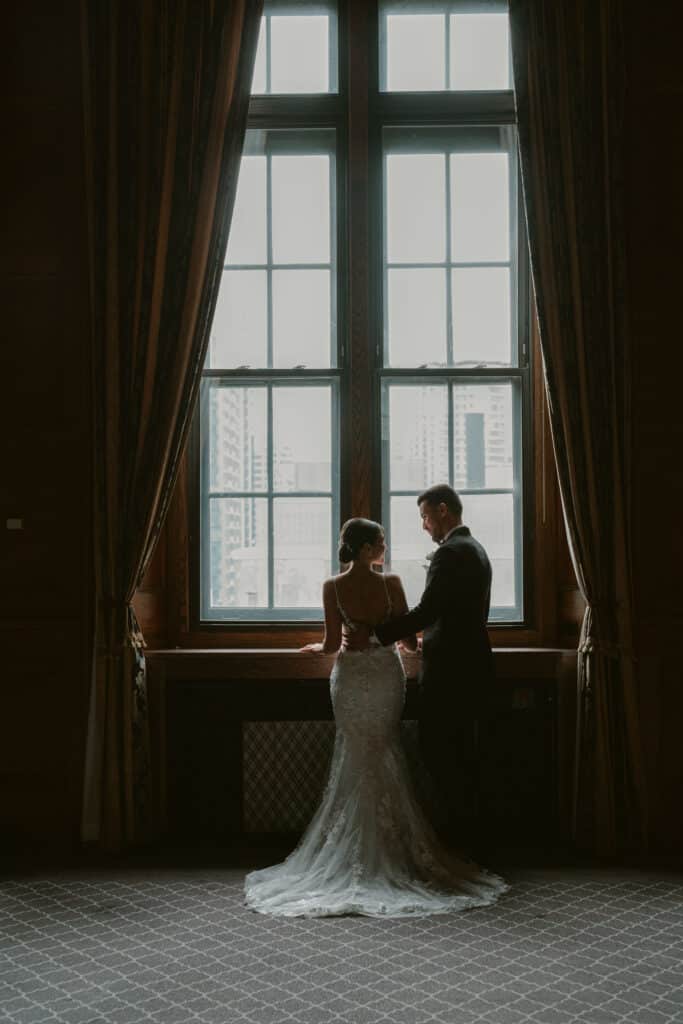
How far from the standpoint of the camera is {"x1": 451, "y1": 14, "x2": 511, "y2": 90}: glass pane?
5.01m

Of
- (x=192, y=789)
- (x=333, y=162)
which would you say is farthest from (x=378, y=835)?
(x=333, y=162)

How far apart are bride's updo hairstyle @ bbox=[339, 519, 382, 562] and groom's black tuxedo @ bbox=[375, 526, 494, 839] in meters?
0.26

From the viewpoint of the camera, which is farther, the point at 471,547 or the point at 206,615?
the point at 206,615

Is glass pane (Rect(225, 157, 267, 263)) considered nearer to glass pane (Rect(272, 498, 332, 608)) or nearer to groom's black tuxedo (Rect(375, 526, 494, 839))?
glass pane (Rect(272, 498, 332, 608))

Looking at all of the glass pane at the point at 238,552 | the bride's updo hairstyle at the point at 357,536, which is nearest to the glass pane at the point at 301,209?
the glass pane at the point at 238,552

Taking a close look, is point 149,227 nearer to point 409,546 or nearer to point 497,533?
point 409,546

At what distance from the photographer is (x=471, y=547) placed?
4188 mm

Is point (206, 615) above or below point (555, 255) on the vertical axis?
below

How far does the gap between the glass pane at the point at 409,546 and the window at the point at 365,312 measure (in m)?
Result: 0.01

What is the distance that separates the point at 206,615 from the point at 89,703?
0.68m

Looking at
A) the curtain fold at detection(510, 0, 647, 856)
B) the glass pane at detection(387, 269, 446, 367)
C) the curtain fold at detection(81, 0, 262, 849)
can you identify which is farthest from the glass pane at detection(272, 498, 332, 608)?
the curtain fold at detection(510, 0, 647, 856)

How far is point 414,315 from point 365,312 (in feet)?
0.80

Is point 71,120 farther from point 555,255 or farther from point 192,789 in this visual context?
point 192,789

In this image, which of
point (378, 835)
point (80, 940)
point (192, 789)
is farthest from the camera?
point (192, 789)
